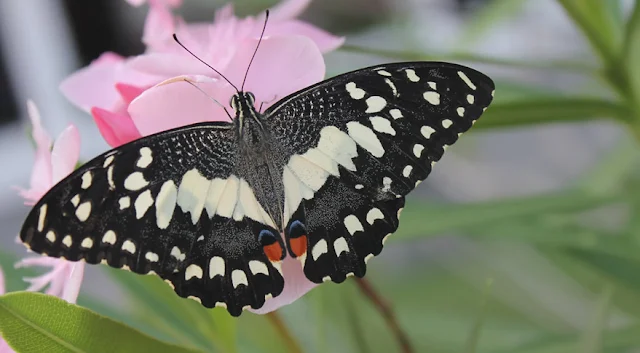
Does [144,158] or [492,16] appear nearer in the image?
[144,158]

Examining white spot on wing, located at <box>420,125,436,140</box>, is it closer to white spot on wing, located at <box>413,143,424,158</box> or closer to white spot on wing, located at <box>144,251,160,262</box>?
white spot on wing, located at <box>413,143,424,158</box>

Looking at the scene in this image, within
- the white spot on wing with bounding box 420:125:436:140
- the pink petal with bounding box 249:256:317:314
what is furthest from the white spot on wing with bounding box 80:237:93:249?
the white spot on wing with bounding box 420:125:436:140

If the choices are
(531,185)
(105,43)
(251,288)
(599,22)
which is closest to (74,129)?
(251,288)

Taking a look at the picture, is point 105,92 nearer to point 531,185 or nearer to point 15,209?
point 531,185

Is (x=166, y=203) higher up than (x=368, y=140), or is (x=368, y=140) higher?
(x=368, y=140)

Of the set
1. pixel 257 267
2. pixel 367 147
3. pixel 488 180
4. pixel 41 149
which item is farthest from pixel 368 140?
pixel 488 180

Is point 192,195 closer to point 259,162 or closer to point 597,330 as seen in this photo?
point 259,162

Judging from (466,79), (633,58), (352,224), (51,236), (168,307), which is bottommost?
(168,307)

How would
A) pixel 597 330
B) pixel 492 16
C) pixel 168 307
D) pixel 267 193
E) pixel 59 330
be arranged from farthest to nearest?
1. pixel 492 16
2. pixel 168 307
3. pixel 597 330
4. pixel 267 193
5. pixel 59 330

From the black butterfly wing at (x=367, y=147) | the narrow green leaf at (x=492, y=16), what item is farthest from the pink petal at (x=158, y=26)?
the narrow green leaf at (x=492, y=16)
